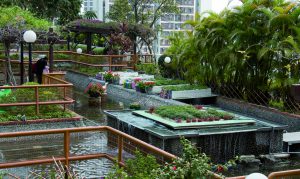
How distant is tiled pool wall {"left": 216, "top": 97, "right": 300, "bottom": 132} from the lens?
1559 cm

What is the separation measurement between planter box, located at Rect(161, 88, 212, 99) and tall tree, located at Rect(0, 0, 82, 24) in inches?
1010

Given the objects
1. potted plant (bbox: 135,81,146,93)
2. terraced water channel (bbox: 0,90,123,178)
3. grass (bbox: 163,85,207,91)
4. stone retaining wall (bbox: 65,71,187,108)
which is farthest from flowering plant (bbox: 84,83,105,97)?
terraced water channel (bbox: 0,90,123,178)

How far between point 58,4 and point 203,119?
32.6m

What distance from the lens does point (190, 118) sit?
43.6 feet

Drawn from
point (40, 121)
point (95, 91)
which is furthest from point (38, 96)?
point (95, 91)

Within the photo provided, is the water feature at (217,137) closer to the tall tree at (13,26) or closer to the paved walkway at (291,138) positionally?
the paved walkway at (291,138)

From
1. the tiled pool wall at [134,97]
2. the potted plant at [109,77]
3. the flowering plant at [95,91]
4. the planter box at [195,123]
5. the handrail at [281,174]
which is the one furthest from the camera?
the potted plant at [109,77]

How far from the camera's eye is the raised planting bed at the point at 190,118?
12.9m

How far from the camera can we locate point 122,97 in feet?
73.5

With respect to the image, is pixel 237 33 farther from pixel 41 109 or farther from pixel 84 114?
pixel 41 109

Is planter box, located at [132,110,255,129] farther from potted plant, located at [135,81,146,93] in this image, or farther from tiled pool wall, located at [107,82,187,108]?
potted plant, located at [135,81,146,93]

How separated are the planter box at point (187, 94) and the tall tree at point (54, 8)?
25.6m

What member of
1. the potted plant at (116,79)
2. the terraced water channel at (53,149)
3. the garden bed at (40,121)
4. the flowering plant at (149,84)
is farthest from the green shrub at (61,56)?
the garden bed at (40,121)

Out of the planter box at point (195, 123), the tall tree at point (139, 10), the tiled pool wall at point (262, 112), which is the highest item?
the tall tree at point (139, 10)
